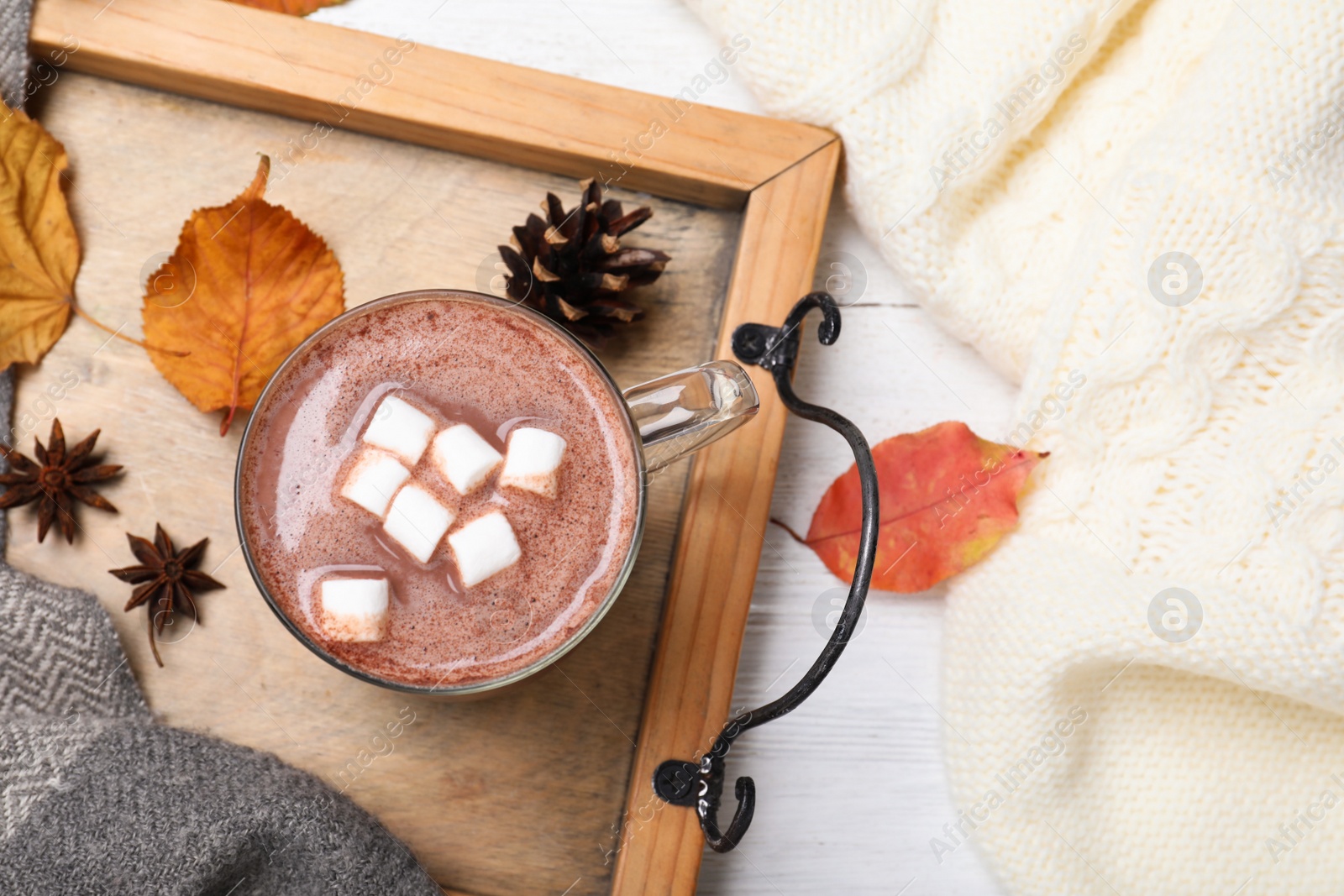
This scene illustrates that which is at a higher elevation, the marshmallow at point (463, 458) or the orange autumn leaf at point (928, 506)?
the marshmallow at point (463, 458)

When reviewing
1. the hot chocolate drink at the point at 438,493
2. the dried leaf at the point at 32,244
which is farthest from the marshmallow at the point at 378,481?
the dried leaf at the point at 32,244

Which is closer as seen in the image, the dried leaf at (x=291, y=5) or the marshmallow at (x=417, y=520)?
the marshmallow at (x=417, y=520)

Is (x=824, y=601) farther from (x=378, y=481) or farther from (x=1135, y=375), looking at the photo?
(x=378, y=481)

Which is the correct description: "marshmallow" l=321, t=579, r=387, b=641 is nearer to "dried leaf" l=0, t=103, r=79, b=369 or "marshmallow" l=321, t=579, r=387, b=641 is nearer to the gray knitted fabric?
the gray knitted fabric

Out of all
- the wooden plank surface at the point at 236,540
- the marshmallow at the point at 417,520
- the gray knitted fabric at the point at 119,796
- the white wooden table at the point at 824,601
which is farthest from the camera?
the white wooden table at the point at 824,601

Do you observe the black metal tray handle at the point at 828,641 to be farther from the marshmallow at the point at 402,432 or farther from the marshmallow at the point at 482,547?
the marshmallow at the point at 402,432

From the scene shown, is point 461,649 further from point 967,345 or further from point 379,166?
point 967,345

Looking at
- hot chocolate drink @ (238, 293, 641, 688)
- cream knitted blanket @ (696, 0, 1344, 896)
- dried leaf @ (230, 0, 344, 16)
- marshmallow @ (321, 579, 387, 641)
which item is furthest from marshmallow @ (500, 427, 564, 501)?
dried leaf @ (230, 0, 344, 16)
